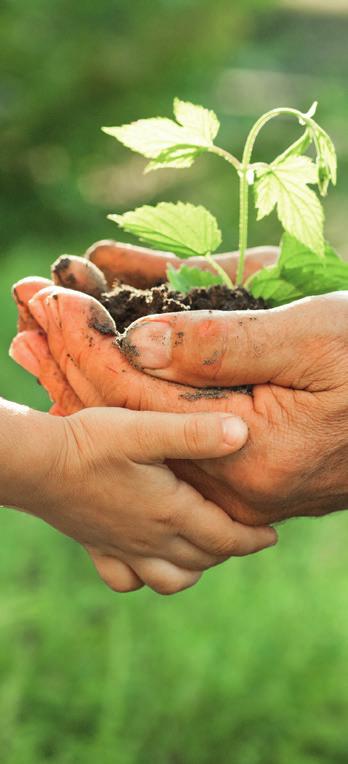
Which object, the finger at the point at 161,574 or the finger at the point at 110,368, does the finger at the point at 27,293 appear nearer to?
the finger at the point at 110,368

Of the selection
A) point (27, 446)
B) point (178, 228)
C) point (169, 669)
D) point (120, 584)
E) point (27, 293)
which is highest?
point (178, 228)

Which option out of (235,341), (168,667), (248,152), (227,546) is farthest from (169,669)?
(248,152)

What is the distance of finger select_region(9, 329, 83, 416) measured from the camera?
5.03 ft

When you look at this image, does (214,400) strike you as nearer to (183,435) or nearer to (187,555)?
(183,435)

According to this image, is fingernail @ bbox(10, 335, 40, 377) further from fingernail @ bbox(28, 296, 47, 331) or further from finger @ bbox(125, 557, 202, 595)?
finger @ bbox(125, 557, 202, 595)

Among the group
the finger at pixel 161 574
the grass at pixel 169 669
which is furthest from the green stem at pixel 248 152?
the grass at pixel 169 669

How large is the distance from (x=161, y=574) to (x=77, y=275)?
46 cm

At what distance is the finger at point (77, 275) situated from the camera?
4.97ft

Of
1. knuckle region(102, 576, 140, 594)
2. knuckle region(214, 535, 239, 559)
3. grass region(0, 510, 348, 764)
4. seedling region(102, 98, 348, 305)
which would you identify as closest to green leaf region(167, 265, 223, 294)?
seedling region(102, 98, 348, 305)

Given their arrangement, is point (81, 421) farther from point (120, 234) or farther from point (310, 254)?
point (120, 234)

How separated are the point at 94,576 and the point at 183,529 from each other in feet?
4.67

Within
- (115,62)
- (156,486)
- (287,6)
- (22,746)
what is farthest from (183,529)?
(287,6)

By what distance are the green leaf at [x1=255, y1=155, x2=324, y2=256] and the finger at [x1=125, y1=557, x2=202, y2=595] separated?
0.55 m

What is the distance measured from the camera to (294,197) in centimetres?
133
